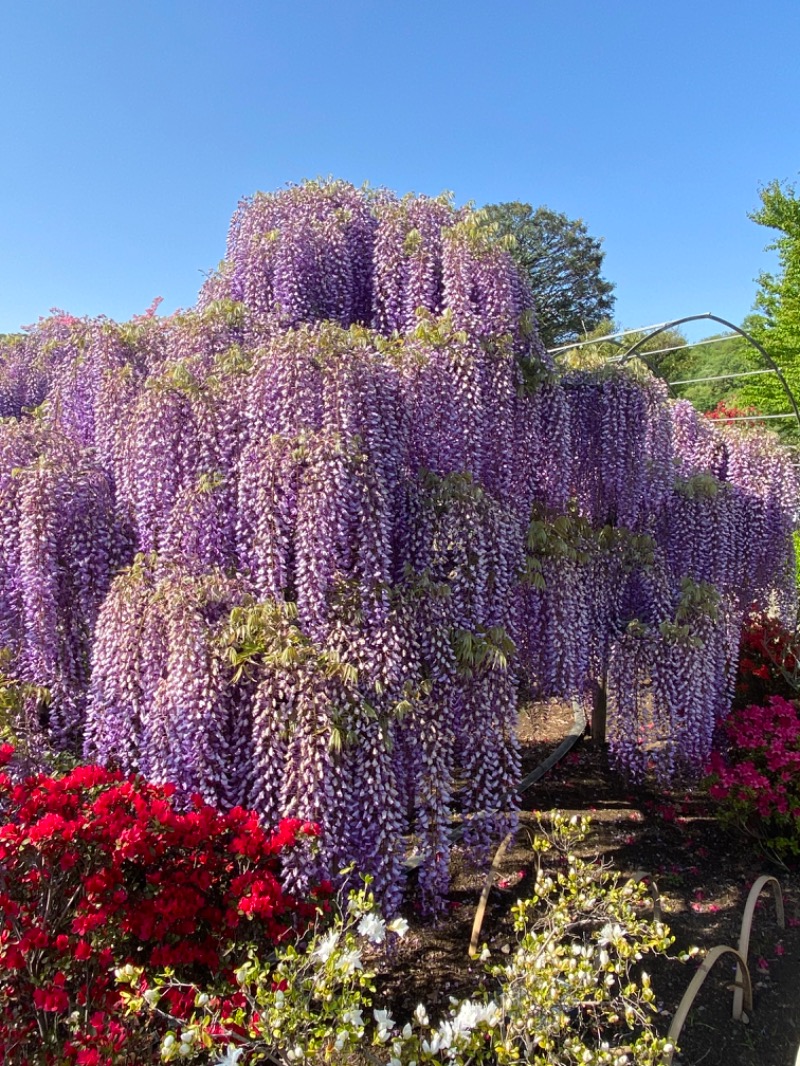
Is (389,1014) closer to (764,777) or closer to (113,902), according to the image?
(113,902)

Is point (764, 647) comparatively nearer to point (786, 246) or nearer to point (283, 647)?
point (283, 647)

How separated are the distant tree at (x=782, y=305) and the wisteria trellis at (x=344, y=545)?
52.0ft

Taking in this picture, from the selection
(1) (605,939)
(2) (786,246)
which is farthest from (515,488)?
(2) (786,246)

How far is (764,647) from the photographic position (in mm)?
6633

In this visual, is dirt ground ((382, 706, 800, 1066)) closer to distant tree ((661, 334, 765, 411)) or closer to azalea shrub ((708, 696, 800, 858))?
azalea shrub ((708, 696, 800, 858))

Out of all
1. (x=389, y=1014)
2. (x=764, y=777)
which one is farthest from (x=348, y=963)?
(x=764, y=777)

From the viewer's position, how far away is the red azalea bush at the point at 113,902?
8.76ft

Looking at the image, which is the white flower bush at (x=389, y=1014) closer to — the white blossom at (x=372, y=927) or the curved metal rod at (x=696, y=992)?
the white blossom at (x=372, y=927)

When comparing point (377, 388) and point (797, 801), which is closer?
point (377, 388)

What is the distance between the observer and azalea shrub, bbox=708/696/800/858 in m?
5.31

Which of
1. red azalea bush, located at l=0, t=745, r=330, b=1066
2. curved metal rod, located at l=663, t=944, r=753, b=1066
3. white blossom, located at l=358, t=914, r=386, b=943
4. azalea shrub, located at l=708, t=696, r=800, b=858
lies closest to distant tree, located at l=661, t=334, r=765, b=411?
azalea shrub, located at l=708, t=696, r=800, b=858

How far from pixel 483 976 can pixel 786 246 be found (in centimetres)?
2157

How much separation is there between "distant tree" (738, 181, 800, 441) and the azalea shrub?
49.2ft

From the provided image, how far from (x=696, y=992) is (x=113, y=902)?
2.66 metres
